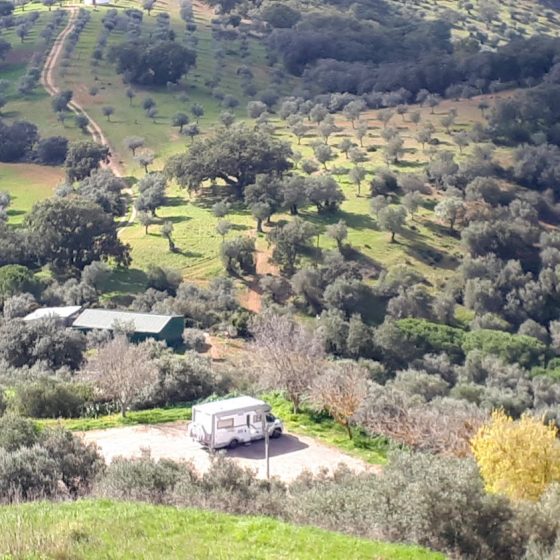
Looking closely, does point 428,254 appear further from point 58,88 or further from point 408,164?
point 58,88

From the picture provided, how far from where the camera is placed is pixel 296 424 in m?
23.7

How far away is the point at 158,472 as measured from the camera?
15977 millimetres

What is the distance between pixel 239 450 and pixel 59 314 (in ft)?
64.2

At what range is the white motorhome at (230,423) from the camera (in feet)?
70.4

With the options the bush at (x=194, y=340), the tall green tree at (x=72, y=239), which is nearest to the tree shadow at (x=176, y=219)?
the tall green tree at (x=72, y=239)

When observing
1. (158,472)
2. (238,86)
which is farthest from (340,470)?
(238,86)

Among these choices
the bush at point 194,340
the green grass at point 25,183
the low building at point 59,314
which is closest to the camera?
the low building at point 59,314

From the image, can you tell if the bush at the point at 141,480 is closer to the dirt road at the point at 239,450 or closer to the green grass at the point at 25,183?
the dirt road at the point at 239,450

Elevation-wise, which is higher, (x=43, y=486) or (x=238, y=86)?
(x=43, y=486)

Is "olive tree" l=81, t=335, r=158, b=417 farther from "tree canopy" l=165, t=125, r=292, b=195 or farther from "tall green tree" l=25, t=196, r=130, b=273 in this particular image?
"tree canopy" l=165, t=125, r=292, b=195

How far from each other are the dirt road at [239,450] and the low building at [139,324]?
13992 mm

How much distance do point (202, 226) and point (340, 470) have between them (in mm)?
37978

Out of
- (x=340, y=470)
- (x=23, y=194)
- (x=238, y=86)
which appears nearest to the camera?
(x=340, y=470)

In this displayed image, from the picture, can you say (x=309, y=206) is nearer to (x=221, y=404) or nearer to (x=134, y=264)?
(x=134, y=264)
